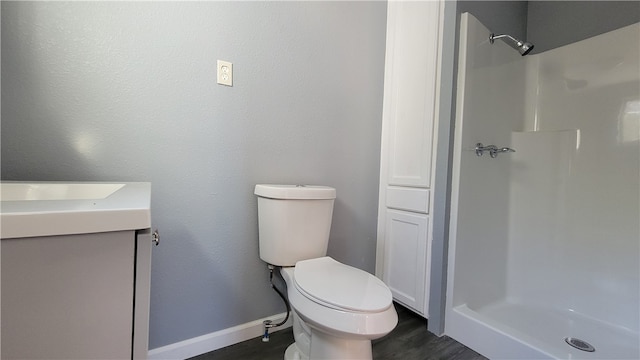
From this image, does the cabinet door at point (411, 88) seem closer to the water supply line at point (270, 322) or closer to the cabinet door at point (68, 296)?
the water supply line at point (270, 322)

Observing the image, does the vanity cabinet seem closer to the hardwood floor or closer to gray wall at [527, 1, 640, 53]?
the hardwood floor

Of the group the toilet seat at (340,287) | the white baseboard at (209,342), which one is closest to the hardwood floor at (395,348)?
the white baseboard at (209,342)

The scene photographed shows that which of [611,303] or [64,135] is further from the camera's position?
[611,303]

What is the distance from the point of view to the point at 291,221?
1.18 m

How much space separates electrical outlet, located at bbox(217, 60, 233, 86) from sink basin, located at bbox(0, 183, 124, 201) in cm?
59

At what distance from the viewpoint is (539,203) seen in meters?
1.68

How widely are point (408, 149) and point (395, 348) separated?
1.00 metres

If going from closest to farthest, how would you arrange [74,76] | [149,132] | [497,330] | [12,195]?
[12,195]
[74,76]
[149,132]
[497,330]

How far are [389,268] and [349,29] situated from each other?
54.5 inches

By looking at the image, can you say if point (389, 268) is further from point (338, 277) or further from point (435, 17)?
point (435, 17)

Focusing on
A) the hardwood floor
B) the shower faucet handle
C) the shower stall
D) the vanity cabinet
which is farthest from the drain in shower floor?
the shower faucet handle

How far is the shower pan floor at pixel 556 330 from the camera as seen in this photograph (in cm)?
119

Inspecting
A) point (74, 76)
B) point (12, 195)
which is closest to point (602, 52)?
point (74, 76)

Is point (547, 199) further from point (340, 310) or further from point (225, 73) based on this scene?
→ point (225, 73)
